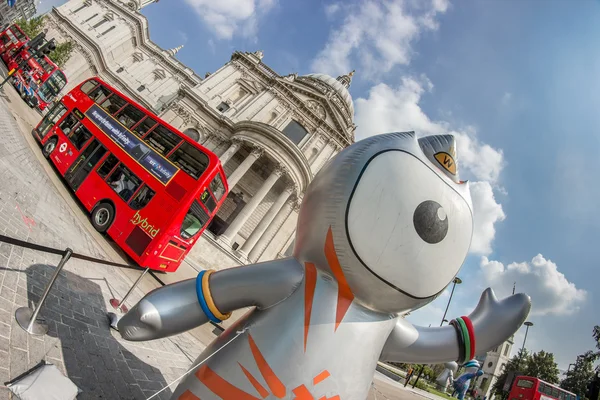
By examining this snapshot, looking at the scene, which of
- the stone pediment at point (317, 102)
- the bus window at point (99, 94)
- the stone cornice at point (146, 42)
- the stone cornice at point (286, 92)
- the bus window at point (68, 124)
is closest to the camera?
the bus window at point (99, 94)

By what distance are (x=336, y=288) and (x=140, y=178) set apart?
8234mm

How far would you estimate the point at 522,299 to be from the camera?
9.00 ft

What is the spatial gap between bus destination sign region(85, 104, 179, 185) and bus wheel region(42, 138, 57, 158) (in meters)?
2.29

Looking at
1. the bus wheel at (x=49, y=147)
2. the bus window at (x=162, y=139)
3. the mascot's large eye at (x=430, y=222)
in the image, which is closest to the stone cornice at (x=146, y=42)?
the bus wheel at (x=49, y=147)

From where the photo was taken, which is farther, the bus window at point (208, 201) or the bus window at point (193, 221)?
the bus window at point (208, 201)

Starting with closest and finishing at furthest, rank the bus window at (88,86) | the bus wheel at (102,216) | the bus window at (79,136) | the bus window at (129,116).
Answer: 1. the bus wheel at (102,216)
2. the bus window at (129,116)
3. the bus window at (79,136)
4. the bus window at (88,86)

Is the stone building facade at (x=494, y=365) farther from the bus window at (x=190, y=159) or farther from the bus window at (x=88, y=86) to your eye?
the bus window at (x=88, y=86)

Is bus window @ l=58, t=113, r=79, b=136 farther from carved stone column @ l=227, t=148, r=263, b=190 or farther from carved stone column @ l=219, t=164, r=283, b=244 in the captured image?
carved stone column @ l=227, t=148, r=263, b=190

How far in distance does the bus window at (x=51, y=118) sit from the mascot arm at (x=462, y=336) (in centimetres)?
1347

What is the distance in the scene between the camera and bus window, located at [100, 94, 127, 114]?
402 inches

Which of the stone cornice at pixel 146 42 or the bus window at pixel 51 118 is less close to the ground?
the stone cornice at pixel 146 42

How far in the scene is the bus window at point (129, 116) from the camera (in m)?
9.83

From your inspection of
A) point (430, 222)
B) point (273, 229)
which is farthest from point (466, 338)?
point (273, 229)

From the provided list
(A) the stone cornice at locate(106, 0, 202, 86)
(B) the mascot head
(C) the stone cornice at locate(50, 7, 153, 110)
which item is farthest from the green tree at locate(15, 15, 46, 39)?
(B) the mascot head
